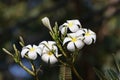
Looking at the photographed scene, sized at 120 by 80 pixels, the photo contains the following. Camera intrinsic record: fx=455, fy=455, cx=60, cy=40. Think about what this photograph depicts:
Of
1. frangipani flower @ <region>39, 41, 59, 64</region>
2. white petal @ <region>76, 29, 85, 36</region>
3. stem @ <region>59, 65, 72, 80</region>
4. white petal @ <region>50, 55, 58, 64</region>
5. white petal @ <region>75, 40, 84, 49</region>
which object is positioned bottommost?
stem @ <region>59, 65, 72, 80</region>

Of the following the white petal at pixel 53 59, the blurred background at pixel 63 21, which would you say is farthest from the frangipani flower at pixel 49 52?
the blurred background at pixel 63 21

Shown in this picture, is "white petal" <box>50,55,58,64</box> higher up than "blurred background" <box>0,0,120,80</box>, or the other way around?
"white petal" <box>50,55,58,64</box>

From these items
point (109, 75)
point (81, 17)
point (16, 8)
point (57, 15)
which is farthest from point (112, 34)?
point (109, 75)

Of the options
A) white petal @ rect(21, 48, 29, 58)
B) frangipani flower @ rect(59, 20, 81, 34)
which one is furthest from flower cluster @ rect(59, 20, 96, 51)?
white petal @ rect(21, 48, 29, 58)

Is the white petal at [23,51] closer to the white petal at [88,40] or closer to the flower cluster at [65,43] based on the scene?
the flower cluster at [65,43]

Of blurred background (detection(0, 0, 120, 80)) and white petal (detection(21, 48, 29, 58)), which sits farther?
blurred background (detection(0, 0, 120, 80))

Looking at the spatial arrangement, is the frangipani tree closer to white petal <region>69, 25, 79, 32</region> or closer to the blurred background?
white petal <region>69, 25, 79, 32</region>
